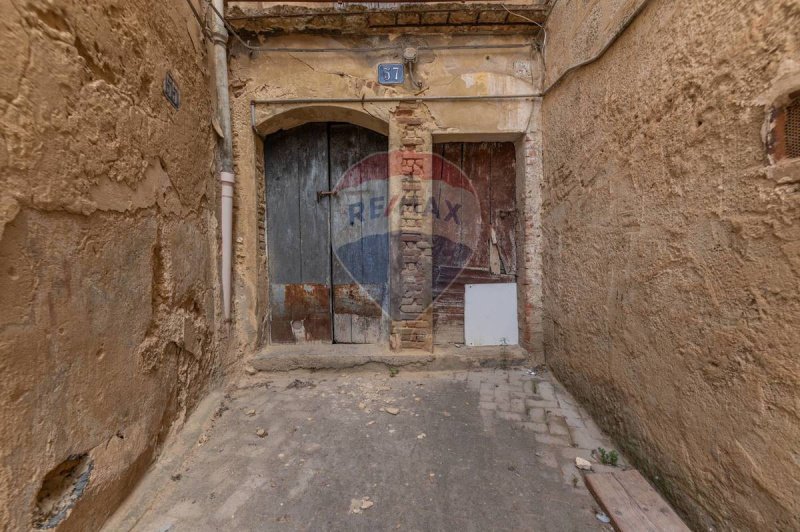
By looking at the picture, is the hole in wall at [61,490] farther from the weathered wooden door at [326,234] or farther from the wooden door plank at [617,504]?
the wooden door plank at [617,504]

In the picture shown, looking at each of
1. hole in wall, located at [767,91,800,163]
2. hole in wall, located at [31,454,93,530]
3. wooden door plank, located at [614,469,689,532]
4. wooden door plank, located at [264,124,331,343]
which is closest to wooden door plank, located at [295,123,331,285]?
wooden door plank, located at [264,124,331,343]

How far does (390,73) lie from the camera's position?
10.2 feet

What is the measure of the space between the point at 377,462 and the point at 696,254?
1.95m

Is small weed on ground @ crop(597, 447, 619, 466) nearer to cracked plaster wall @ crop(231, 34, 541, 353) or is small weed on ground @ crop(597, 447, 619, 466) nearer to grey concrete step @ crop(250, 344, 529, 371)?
grey concrete step @ crop(250, 344, 529, 371)

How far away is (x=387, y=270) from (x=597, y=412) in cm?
211

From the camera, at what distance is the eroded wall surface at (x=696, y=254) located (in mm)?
1195

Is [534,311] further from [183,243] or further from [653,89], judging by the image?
[183,243]

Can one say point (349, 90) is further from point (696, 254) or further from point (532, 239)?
point (696, 254)

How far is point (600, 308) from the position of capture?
2.27 metres

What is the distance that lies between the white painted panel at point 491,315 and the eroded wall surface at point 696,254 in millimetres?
989

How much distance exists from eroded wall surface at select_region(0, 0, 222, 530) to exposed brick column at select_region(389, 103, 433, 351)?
1654 millimetres

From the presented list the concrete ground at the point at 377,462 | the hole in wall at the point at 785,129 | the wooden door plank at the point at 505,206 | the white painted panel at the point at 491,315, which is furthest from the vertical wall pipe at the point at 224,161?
the hole in wall at the point at 785,129

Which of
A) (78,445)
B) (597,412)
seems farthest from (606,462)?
(78,445)

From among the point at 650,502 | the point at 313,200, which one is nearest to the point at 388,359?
the point at 313,200
